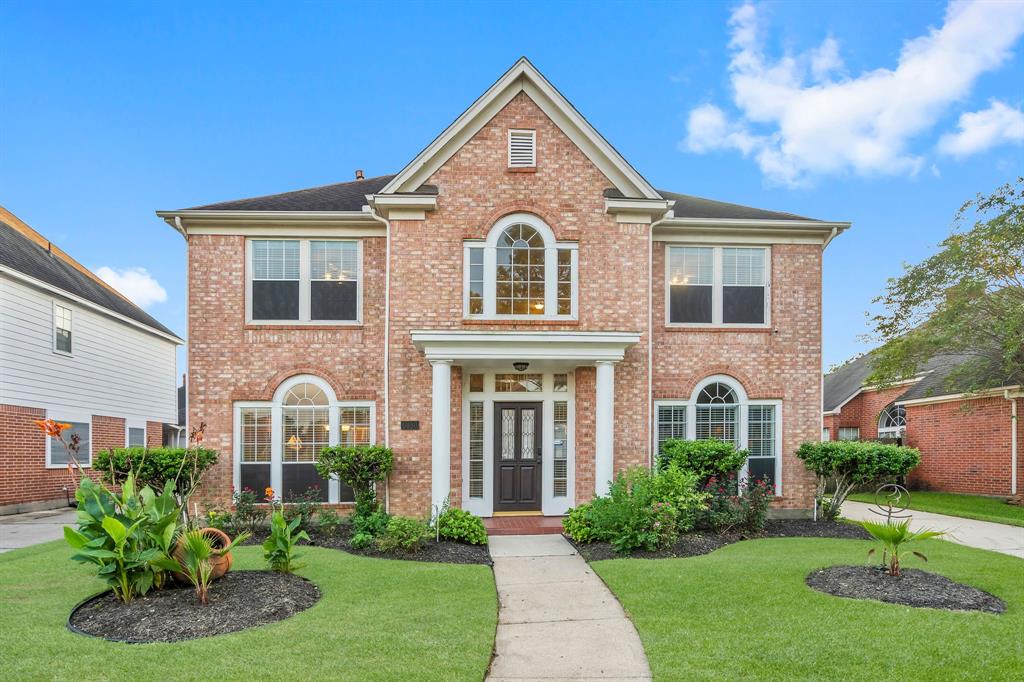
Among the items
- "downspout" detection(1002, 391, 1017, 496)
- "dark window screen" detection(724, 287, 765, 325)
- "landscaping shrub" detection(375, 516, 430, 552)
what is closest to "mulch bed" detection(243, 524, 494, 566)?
"landscaping shrub" detection(375, 516, 430, 552)

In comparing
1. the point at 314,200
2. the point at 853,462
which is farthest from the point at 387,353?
the point at 853,462

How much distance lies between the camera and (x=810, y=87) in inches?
679

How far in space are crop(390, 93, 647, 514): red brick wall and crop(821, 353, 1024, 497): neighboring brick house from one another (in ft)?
20.0

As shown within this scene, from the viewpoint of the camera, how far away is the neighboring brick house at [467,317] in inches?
434

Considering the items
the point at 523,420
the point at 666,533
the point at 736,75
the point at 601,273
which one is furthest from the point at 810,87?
the point at 666,533

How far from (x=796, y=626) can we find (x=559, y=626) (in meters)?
2.20

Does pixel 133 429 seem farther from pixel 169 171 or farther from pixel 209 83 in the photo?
pixel 209 83

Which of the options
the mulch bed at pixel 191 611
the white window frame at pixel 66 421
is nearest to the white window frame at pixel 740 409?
the mulch bed at pixel 191 611

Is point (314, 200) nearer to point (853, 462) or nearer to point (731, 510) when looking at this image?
point (731, 510)

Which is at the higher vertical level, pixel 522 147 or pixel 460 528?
pixel 522 147

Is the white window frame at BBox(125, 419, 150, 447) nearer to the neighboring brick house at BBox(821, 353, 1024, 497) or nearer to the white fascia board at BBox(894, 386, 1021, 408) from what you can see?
the neighboring brick house at BBox(821, 353, 1024, 497)

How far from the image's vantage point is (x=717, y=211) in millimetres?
12688

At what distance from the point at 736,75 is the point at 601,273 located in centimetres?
749

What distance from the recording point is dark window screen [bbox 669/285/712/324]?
475 inches
